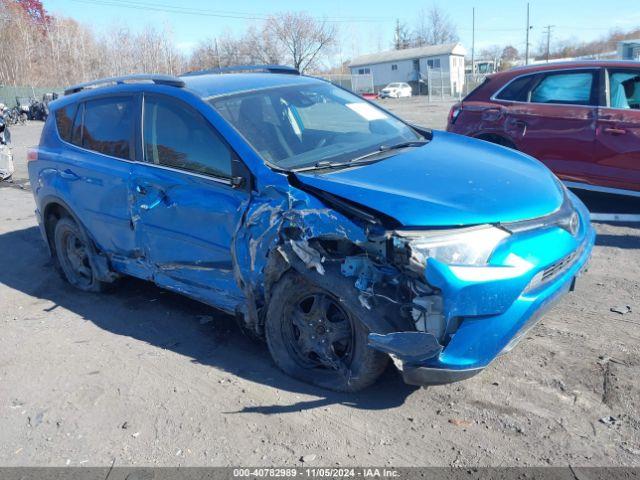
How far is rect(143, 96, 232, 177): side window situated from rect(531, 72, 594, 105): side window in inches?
185

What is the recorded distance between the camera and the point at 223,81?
4371 millimetres

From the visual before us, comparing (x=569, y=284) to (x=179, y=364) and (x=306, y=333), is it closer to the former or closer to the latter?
(x=306, y=333)

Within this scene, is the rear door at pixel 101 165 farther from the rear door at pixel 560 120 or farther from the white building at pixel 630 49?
the white building at pixel 630 49

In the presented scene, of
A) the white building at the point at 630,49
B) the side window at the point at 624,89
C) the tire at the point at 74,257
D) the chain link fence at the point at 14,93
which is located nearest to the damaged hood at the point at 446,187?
the tire at the point at 74,257

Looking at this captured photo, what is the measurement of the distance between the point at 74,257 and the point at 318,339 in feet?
10.4

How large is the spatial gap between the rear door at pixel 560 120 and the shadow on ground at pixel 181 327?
4206 mm

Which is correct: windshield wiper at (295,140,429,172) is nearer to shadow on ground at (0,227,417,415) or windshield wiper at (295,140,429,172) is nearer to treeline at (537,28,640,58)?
shadow on ground at (0,227,417,415)

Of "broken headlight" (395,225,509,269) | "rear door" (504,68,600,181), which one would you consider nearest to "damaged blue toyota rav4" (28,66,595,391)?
"broken headlight" (395,225,509,269)

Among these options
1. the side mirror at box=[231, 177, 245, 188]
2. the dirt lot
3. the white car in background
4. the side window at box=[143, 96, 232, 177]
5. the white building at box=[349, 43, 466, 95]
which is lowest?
the white car in background

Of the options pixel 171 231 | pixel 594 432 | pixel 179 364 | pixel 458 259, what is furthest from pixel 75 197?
pixel 594 432

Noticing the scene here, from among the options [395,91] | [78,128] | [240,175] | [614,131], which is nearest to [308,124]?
[240,175]

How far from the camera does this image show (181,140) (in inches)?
160

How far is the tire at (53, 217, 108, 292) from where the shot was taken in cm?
517

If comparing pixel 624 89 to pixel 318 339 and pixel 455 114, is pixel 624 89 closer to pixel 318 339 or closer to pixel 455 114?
pixel 455 114
